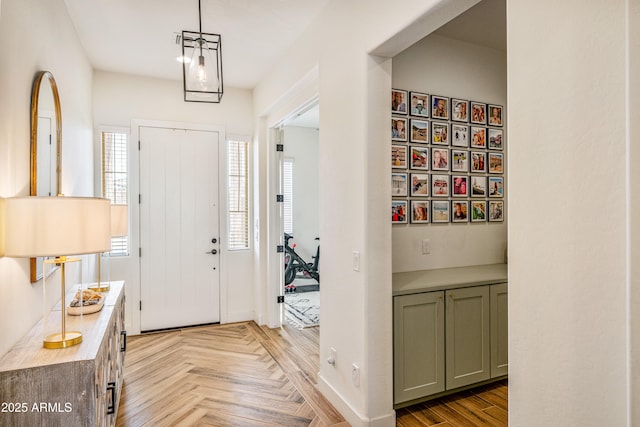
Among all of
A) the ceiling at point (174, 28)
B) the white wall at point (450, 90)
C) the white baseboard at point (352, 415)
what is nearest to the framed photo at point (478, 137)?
the white wall at point (450, 90)

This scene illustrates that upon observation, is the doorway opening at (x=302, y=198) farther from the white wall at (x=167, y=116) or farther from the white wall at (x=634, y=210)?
the white wall at (x=634, y=210)

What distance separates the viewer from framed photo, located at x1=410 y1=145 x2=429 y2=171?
2.93m

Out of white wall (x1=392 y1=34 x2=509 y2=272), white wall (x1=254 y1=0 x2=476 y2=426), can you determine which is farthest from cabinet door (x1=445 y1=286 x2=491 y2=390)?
white wall (x1=254 y1=0 x2=476 y2=426)

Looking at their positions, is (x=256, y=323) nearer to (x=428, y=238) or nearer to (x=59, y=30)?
(x=428, y=238)

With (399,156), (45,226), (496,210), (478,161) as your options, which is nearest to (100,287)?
(45,226)

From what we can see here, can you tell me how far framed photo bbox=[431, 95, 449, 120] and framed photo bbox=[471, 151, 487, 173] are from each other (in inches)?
17.0

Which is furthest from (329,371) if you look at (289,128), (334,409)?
(289,128)

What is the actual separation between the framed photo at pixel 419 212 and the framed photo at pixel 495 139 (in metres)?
0.92

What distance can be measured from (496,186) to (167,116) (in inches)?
139

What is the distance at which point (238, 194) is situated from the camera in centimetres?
457

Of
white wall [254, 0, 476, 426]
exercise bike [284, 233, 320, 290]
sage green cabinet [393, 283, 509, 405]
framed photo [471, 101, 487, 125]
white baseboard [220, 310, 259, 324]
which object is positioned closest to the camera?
white wall [254, 0, 476, 426]

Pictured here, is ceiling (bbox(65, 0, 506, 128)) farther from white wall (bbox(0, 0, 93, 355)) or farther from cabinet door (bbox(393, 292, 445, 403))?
cabinet door (bbox(393, 292, 445, 403))

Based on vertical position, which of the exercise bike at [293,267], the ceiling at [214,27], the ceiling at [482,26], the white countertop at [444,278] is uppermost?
the ceiling at [214,27]

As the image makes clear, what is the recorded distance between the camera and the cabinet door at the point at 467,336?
259 centimetres
